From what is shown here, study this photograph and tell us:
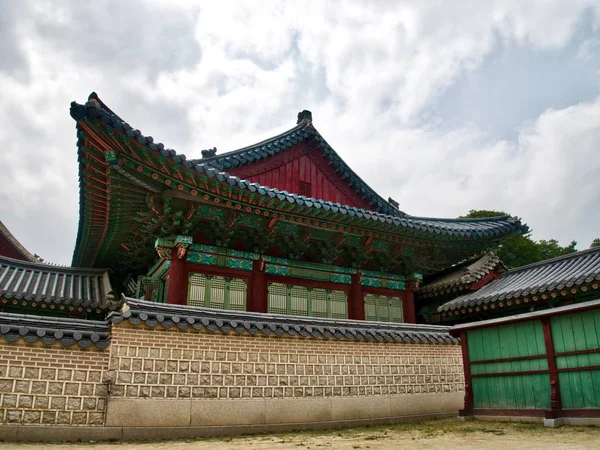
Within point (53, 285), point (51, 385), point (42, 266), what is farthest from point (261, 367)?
point (42, 266)

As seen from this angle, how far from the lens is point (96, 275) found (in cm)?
1695

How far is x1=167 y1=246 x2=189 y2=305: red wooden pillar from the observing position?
1203cm

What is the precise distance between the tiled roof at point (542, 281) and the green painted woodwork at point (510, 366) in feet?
4.50

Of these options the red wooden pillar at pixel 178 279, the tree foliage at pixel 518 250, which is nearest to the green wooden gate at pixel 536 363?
the red wooden pillar at pixel 178 279

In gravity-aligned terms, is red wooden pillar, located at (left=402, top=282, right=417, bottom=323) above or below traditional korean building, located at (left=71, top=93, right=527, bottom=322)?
below

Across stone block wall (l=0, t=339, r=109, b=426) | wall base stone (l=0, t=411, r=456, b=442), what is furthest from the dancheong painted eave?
wall base stone (l=0, t=411, r=456, b=442)

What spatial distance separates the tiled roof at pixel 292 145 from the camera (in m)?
15.2

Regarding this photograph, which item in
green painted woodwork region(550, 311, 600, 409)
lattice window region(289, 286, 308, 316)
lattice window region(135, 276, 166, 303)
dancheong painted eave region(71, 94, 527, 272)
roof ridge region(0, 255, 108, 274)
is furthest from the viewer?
roof ridge region(0, 255, 108, 274)

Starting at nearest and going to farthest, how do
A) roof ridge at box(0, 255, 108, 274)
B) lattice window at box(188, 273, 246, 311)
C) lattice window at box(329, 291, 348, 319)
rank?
lattice window at box(188, 273, 246, 311), lattice window at box(329, 291, 348, 319), roof ridge at box(0, 255, 108, 274)

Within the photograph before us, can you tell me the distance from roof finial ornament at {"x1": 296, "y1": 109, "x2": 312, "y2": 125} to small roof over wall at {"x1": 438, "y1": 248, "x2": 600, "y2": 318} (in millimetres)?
8150

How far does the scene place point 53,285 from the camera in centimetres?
1494

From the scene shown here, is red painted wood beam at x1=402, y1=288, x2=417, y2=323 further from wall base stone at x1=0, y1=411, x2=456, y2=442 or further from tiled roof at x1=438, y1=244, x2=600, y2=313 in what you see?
wall base stone at x1=0, y1=411, x2=456, y2=442

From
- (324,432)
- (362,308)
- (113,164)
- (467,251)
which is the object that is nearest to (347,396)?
(324,432)

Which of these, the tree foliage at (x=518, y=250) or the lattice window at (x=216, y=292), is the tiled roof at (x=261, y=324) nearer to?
the lattice window at (x=216, y=292)
